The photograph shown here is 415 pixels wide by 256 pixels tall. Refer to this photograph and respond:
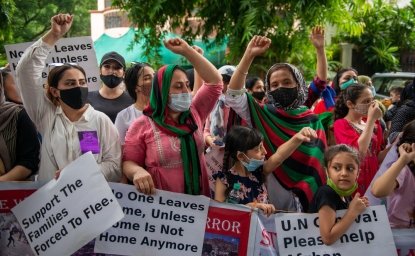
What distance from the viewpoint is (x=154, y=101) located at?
3.46m

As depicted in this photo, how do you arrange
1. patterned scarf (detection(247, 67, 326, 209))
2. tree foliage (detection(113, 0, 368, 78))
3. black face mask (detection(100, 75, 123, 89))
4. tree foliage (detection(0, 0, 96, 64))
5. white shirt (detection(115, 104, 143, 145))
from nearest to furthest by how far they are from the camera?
patterned scarf (detection(247, 67, 326, 209))
white shirt (detection(115, 104, 143, 145))
black face mask (detection(100, 75, 123, 89))
tree foliage (detection(113, 0, 368, 78))
tree foliage (detection(0, 0, 96, 64))

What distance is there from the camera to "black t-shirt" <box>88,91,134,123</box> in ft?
15.2

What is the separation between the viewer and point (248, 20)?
8586mm

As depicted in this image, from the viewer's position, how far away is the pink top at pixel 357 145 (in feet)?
13.1

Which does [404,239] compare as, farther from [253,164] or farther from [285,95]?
[285,95]

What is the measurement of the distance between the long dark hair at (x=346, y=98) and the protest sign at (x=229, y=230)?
5.06 ft

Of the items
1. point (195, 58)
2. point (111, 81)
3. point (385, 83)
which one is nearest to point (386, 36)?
point (385, 83)

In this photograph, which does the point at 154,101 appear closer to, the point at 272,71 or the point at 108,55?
the point at 272,71

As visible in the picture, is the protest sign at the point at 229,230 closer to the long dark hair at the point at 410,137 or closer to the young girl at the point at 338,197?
the young girl at the point at 338,197

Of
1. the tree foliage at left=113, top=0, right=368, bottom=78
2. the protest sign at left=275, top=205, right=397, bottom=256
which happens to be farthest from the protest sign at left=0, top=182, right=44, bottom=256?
the tree foliage at left=113, top=0, right=368, bottom=78

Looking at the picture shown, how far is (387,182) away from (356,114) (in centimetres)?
124

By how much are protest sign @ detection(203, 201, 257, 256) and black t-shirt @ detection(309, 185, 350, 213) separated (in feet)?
1.21

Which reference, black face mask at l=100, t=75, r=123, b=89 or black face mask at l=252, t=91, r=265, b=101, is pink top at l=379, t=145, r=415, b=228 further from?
black face mask at l=100, t=75, r=123, b=89

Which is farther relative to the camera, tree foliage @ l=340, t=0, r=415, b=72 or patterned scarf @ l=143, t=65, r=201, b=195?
tree foliage @ l=340, t=0, r=415, b=72
